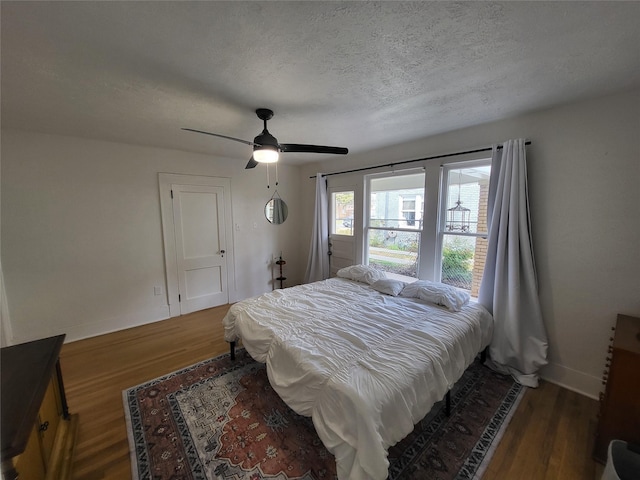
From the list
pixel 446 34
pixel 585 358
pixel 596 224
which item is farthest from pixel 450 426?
pixel 446 34

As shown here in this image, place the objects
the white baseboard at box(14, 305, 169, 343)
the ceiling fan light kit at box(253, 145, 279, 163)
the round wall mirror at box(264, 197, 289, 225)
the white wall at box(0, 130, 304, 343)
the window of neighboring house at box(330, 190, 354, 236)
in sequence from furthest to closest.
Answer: the round wall mirror at box(264, 197, 289, 225) → the window of neighboring house at box(330, 190, 354, 236) → the white baseboard at box(14, 305, 169, 343) → the white wall at box(0, 130, 304, 343) → the ceiling fan light kit at box(253, 145, 279, 163)

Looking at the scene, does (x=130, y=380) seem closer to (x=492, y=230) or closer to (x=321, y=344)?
(x=321, y=344)

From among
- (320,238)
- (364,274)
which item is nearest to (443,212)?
(364,274)

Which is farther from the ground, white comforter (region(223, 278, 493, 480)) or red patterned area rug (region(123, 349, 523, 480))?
white comforter (region(223, 278, 493, 480))

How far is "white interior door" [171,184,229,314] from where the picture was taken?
3.60 meters

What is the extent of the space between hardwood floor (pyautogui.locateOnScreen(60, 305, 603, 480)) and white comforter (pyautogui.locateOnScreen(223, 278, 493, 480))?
19.7 inches

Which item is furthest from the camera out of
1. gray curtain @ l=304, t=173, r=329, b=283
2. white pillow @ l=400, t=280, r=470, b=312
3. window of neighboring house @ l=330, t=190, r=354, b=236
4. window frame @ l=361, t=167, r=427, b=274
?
gray curtain @ l=304, t=173, r=329, b=283

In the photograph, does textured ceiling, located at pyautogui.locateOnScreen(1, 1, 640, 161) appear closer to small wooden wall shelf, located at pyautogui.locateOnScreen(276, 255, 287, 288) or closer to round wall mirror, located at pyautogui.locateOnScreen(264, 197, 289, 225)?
round wall mirror, located at pyautogui.locateOnScreen(264, 197, 289, 225)

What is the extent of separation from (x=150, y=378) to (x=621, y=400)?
11.4 feet

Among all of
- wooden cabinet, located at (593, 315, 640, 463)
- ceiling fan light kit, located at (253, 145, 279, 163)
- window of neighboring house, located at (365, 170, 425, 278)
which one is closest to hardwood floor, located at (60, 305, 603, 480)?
wooden cabinet, located at (593, 315, 640, 463)

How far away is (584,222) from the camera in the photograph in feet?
6.68

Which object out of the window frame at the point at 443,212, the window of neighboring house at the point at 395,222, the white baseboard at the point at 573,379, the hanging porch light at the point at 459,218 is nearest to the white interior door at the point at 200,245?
the window of neighboring house at the point at 395,222

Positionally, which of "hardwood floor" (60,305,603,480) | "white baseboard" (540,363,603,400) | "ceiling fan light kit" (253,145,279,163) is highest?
"ceiling fan light kit" (253,145,279,163)

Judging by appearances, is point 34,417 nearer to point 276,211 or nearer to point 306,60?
point 306,60
